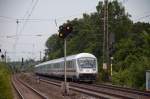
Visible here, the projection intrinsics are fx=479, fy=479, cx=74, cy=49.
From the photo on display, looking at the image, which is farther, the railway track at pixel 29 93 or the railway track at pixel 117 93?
the railway track at pixel 29 93

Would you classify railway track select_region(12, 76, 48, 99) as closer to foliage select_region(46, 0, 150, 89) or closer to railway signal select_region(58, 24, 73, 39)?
railway signal select_region(58, 24, 73, 39)

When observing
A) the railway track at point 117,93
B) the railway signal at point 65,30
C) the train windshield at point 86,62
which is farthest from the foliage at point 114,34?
→ the railway signal at point 65,30

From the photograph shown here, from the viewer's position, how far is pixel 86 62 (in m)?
48.9

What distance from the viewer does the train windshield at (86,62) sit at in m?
48.4

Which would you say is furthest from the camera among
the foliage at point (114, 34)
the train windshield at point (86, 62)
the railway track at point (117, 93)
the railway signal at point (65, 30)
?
the foliage at point (114, 34)

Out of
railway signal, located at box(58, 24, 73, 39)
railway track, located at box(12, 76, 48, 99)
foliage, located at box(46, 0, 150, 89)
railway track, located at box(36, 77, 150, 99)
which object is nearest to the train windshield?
railway track, located at box(12, 76, 48, 99)

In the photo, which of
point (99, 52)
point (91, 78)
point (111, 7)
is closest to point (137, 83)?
point (91, 78)

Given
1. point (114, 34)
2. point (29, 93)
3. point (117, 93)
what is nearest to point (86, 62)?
point (29, 93)

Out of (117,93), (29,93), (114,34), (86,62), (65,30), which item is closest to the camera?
(65,30)

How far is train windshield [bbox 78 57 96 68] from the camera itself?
159 ft

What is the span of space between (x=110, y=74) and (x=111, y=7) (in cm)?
4262

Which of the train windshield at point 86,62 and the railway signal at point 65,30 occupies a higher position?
the railway signal at point 65,30

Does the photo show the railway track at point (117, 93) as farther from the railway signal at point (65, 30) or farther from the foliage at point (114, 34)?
the foliage at point (114, 34)

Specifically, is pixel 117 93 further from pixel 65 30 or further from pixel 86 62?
pixel 86 62
